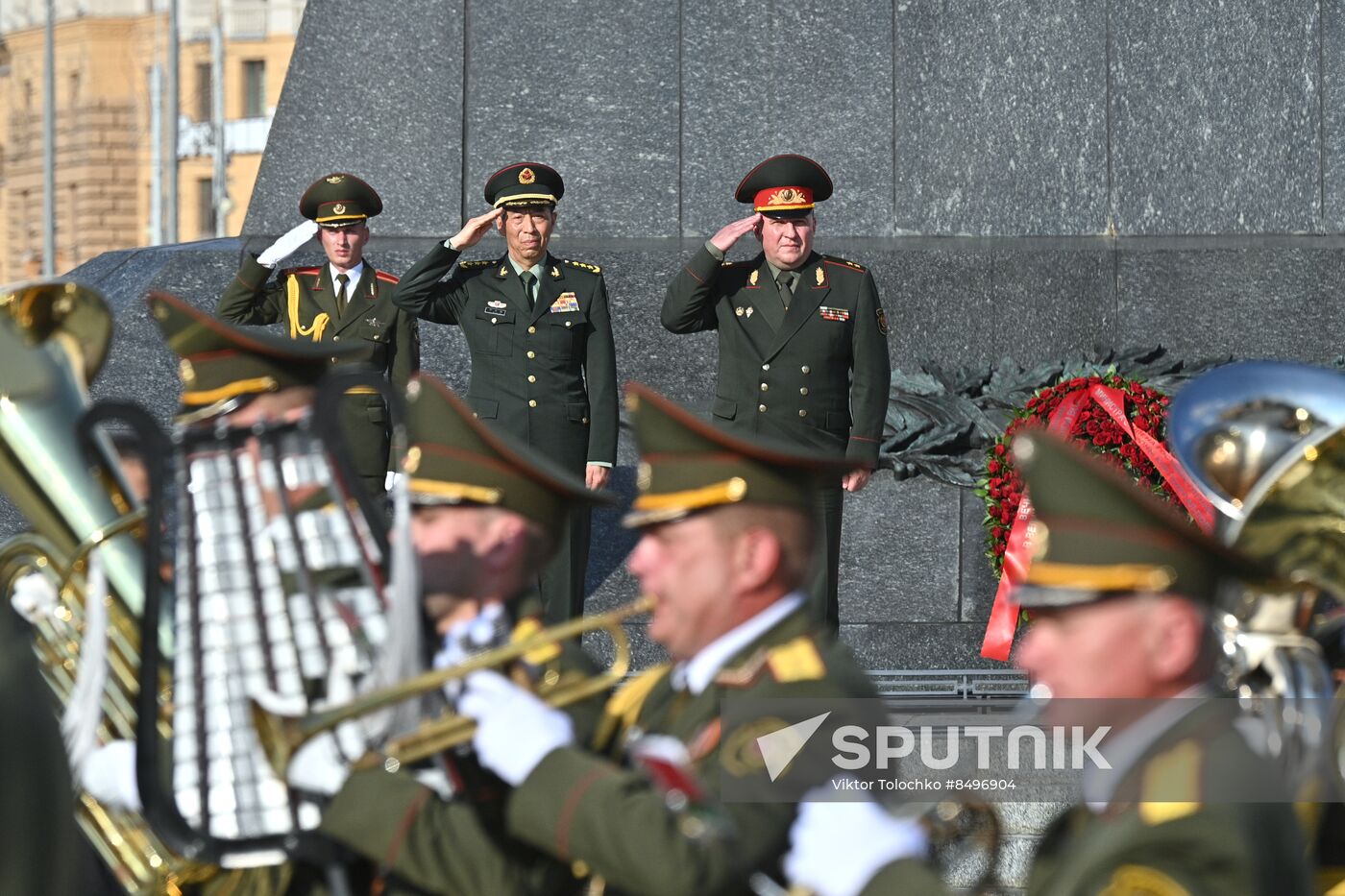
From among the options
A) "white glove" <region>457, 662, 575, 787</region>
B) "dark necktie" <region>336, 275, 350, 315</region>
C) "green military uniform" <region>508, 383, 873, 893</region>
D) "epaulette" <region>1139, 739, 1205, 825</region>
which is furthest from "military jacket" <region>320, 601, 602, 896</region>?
"dark necktie" <region>336, 275, 350, 315</region>

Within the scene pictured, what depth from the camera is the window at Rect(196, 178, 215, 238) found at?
189ft

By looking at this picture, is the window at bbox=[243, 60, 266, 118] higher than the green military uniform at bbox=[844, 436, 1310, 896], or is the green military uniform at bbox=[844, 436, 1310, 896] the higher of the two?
the window at bbox=[243, 60, 266, 118]

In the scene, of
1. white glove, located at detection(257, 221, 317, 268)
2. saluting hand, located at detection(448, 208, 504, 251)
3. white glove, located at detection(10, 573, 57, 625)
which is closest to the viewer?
white glove, located at detection(10, 573, 57, 625)

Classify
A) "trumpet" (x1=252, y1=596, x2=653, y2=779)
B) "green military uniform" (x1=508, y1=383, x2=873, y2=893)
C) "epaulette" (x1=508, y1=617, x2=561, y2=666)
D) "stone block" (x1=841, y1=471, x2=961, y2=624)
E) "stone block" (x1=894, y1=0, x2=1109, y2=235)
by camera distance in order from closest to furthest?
"green military uniform" (x1=508, y1=383, x2=873, y2=893), "trumpet" (x1=252, y1=596, x2=653, y2=779), "epaulette" (x1=508, y1=617, x2=561, y2=666), "stone block" (x1=841, y1=471, x2=961, y2=624), "stone block" (x1=894, y1=0, x2=1109, y2=235)

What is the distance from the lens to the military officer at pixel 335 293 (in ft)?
29.1

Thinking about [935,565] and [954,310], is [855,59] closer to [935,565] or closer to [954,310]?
[954,310]

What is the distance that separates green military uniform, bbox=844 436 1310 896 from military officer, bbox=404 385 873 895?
297 millimetres

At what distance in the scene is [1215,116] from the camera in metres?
10.7

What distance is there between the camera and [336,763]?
368cm

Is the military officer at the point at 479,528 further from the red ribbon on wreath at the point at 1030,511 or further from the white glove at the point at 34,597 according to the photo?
the red ribbon on wreath at the point at 1030,511

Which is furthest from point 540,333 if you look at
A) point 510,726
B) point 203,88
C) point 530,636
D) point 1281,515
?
point 203,88

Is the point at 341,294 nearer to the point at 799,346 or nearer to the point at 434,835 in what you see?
the point at 799,346

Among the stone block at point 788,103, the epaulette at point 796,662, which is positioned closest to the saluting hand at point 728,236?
the stone block at point 788,103

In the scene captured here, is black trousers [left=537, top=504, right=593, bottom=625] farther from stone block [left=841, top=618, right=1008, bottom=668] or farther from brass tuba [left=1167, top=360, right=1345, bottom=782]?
brass tuba [left=1167, top=360, right=1345, bottom=782]
